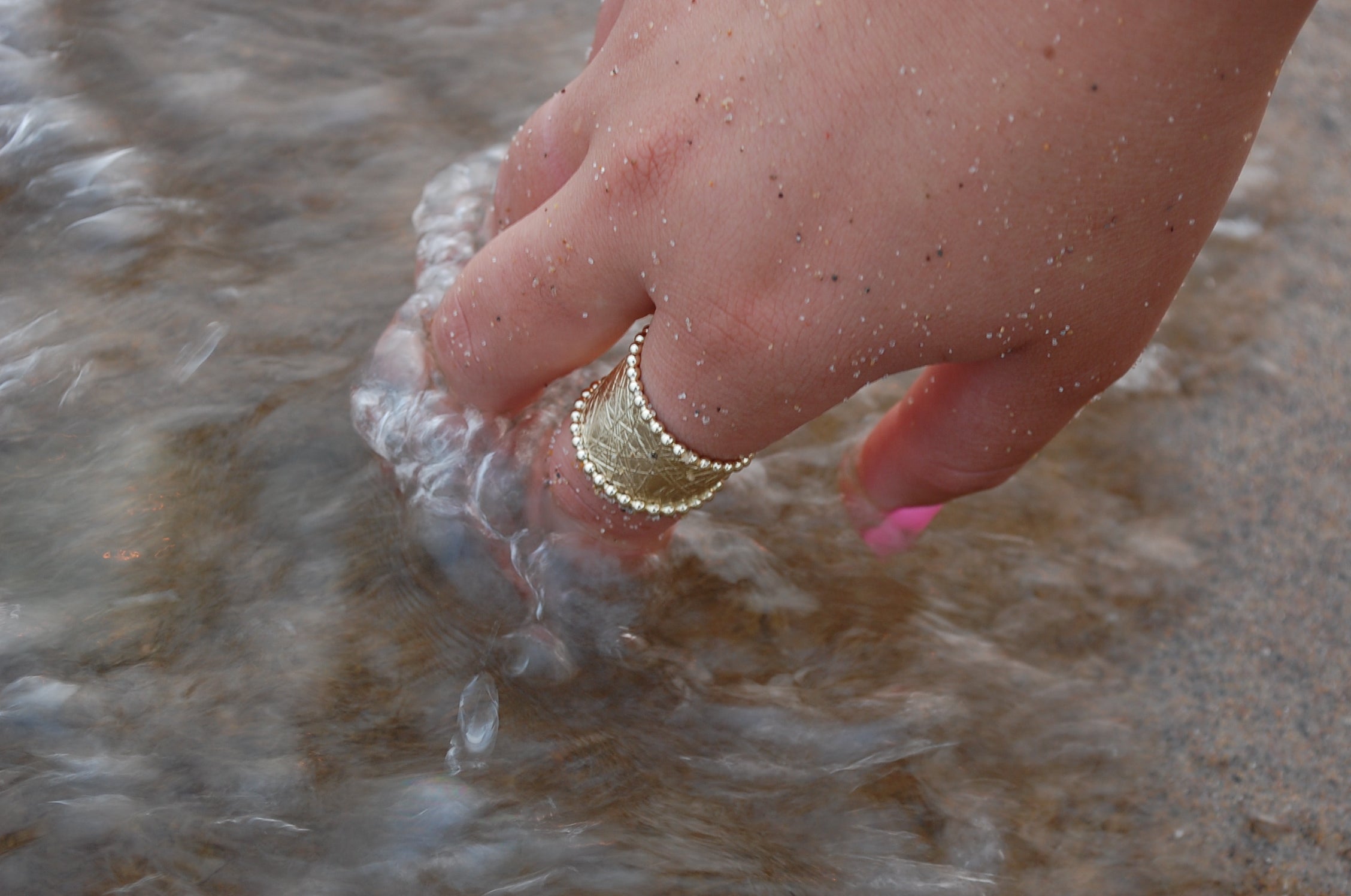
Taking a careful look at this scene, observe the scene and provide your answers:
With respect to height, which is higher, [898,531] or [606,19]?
[606,19]

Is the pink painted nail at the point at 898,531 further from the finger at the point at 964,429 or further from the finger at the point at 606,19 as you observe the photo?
the finger at the point at 606,19

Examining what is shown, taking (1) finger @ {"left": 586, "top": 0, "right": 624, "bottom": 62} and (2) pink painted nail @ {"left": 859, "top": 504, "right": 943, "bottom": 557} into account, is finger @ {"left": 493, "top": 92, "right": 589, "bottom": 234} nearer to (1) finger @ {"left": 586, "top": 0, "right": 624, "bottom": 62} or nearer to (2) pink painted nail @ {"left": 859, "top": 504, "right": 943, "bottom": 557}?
(1) finger @ {"left": 586, "top": 0, "right": 624, "bottom": 62}

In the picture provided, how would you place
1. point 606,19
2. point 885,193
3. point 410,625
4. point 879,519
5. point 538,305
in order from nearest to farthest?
point 885,193
point 538,305
point 606,19
point 410,625
point 879,519

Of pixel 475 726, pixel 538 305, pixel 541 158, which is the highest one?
pixel 541 158

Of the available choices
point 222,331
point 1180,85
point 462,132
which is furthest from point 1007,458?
point 462,132

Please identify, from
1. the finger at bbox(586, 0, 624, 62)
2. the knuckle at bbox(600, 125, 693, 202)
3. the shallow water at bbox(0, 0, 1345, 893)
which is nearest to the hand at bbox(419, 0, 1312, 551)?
the knuckle at bbox(600, 125, 693, 202)

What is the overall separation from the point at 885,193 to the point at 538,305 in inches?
18.4

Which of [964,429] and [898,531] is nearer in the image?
[964,429]

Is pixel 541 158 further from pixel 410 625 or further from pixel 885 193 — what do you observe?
pixel 410 625

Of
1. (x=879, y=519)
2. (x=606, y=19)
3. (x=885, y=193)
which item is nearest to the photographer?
(x=885, y=193)

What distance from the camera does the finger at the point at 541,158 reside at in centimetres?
130

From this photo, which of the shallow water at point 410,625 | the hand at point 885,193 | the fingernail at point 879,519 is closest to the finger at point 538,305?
the hand at point 885,193

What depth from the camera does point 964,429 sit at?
4.52ft

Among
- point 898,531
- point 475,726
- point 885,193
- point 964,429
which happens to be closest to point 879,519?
point 898,531
